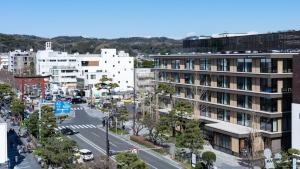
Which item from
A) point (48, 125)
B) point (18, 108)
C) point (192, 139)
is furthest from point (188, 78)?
point (18, 108)

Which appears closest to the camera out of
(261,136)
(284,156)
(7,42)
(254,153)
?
(284,156)

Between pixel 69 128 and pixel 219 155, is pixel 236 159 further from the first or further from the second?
pixel 69 128

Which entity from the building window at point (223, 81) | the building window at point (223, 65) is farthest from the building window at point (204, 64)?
the building window at point (223, 81)

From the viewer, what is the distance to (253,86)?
34.6 meters

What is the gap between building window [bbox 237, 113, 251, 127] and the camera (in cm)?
3544

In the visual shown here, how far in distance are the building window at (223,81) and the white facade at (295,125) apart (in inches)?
303

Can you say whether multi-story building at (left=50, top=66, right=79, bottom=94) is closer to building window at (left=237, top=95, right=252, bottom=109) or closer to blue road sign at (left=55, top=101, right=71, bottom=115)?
blue road sign at (left=55, top=101, right=71, bottom=115)

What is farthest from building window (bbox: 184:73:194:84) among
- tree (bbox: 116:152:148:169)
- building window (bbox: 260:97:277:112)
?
tree (bbox: 116:152:148:169)

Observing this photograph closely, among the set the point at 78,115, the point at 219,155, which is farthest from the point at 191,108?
the point at 78,115

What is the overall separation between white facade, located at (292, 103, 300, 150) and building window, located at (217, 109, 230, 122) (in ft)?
24.9

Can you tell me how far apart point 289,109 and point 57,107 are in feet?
71.6

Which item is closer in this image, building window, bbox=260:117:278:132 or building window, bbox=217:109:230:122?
building window, bbox=260:117:278:132

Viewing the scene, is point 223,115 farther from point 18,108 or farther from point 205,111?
point 18,108

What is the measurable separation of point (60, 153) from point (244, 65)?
56.6 feet
